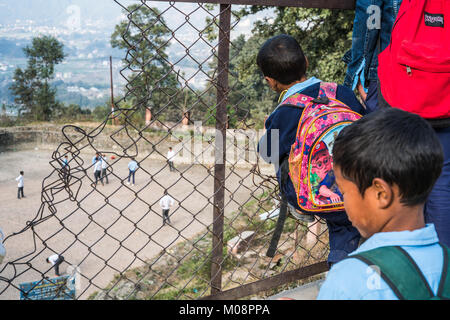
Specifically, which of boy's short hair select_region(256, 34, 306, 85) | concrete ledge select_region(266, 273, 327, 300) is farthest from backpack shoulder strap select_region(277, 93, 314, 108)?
concrete ledge select_region(266, 273, 327, 300)

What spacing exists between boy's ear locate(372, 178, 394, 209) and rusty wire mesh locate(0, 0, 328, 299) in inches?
34.2

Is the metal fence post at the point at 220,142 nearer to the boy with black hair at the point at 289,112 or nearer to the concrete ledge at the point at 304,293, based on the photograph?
the boy with black hair at the point at 289,112

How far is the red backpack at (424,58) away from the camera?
160cm

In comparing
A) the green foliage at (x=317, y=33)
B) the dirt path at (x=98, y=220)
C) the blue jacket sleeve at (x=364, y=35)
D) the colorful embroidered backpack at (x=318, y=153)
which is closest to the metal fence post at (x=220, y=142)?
the colorful embroidered backpack at (x=318, y=153)

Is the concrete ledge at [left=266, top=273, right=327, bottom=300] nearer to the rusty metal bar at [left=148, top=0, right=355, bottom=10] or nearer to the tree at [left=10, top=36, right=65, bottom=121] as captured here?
the rusty metal bar at [left=148, top=0, right=355, bottom=10]

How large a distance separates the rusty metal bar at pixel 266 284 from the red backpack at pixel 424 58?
101cm

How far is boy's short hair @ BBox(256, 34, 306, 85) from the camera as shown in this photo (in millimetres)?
1766

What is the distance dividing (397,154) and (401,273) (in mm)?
285

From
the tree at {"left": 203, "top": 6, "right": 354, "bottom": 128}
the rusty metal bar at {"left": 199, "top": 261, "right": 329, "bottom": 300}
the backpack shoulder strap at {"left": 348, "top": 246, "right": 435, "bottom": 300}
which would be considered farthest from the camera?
the tree at {"left": 203, "top": 6, "right": 354, "bottom": 128}

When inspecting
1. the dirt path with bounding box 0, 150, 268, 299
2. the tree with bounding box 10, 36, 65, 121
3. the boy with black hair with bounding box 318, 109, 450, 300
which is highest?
the boy with black hair with bounding box 318, 109, 450, 300

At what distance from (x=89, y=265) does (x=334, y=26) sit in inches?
344

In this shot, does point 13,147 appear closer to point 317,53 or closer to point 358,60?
point 317,53

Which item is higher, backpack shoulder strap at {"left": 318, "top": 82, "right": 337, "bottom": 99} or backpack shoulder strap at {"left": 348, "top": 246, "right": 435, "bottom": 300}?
backpack shoulder strap at {"left": 318, "top": 82, "right": 337, "bottom": 99}

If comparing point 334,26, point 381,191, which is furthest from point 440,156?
point 334,26
